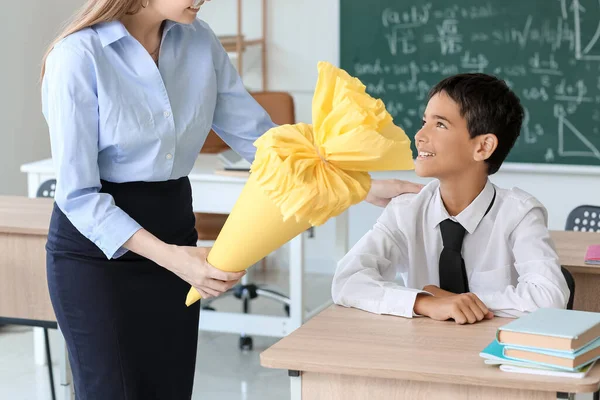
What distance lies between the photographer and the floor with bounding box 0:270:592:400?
372cm

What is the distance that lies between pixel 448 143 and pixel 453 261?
0.98 ft

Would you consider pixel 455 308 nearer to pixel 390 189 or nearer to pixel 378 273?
pixel 378 273

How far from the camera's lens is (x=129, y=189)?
5.94 feet

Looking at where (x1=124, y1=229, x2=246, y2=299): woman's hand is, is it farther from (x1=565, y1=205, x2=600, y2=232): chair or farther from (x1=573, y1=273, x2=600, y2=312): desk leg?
(x1=565, y1=205, x2=600, y2=232): chair

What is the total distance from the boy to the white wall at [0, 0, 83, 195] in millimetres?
3103

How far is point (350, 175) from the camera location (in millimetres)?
1478

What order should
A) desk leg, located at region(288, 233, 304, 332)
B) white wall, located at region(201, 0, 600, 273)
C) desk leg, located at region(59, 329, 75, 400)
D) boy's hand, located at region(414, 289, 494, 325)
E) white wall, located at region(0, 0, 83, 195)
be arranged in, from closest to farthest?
boy's hand, located at region(414, 289, 494, 325) < desk leg, located at region(59, 329, 75, 400) < desk leg, located at region(288, 233, 304, 332) < white wall, located at region(0, 0, 83, 195) < white wall, located at region(201, 0, 600, 273)

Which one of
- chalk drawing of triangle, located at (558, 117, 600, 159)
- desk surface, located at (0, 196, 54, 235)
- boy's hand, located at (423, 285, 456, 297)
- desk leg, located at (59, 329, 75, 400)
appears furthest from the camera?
chalk drawing of triangle, located at (558, 117, 600, 159)

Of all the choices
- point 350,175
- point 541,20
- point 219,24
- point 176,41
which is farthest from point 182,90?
point 219,24

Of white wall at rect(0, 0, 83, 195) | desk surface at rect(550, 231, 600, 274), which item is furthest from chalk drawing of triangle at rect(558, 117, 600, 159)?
white wall at rect(0, 0, 83, 195)

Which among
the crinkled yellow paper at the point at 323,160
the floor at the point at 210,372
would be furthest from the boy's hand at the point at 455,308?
the floor at the point at 210,372

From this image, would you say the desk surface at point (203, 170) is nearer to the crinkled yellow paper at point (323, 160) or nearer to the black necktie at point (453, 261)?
the black necktie at point (453, 261)

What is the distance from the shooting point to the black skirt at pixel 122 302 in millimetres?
1802

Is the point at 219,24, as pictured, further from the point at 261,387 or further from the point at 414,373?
the point at 414,373
